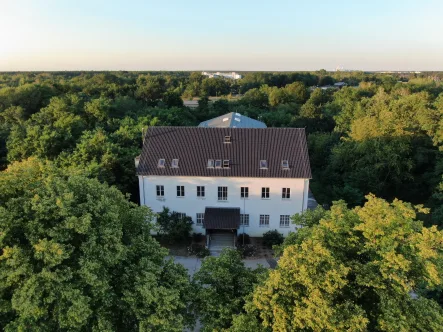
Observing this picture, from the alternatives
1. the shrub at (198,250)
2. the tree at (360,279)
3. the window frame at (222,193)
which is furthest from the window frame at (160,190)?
the tree at (360,279)

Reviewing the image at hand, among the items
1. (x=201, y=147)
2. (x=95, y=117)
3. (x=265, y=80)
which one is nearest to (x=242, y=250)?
(x=201, y=147)

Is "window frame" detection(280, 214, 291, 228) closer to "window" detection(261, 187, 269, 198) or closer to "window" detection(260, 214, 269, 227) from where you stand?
"window" detection(260, 214, 269, 227)

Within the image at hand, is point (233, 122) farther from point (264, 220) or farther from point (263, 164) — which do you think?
point (264, 220)

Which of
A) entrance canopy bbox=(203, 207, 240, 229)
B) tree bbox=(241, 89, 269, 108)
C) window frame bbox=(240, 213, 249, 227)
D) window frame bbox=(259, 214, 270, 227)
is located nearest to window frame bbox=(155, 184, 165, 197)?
entrance canopy bbox=(203, 207, 240, 229)

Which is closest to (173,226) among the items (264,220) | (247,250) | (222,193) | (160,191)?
(160,191)

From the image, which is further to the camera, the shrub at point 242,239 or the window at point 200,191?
the shrub at point 242,239

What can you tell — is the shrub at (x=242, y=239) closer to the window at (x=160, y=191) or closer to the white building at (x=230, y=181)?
A: the white building at (x=230, y=181)

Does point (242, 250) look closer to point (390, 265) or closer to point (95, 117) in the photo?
point (390, 265)
